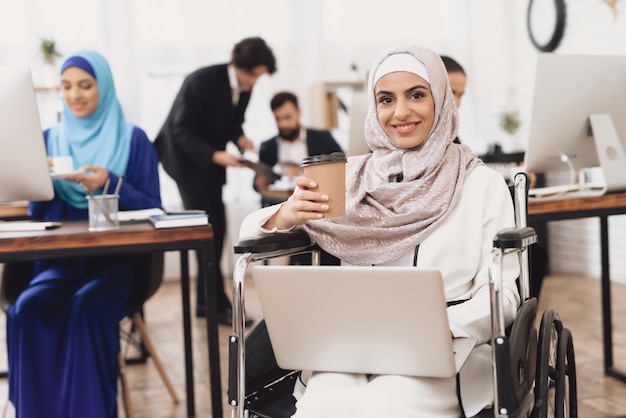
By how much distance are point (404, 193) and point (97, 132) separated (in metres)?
1.38

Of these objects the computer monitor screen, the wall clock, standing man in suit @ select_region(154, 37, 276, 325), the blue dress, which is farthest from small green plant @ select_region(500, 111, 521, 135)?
the computer monitor screen

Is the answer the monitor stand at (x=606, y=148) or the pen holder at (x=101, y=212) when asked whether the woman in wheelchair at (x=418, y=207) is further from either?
the monitor stand at (x=606, y=148)

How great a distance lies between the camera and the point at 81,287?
7.78 ft

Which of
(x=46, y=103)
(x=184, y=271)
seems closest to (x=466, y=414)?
(x=184, y=271)

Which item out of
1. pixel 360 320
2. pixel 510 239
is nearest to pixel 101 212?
pixel 360 320

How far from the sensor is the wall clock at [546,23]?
499 cm

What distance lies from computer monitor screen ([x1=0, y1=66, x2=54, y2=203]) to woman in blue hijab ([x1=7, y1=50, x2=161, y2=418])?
0.58ft

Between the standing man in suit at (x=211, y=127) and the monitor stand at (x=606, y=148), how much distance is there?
1.91m

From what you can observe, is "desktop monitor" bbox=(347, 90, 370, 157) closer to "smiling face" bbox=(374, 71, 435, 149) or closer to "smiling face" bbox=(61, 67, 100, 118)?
"smiling face" bbox=(374, 71, 435, 149)

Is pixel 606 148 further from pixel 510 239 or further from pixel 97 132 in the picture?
pixel 97 132

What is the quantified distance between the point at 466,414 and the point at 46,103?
4.55 metres

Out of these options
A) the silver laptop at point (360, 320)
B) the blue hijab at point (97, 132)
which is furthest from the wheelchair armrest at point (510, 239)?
the blue hijab at point (97, 132)

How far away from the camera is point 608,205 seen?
2.35 m

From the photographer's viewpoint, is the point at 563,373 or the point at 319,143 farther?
the point at 319,143
